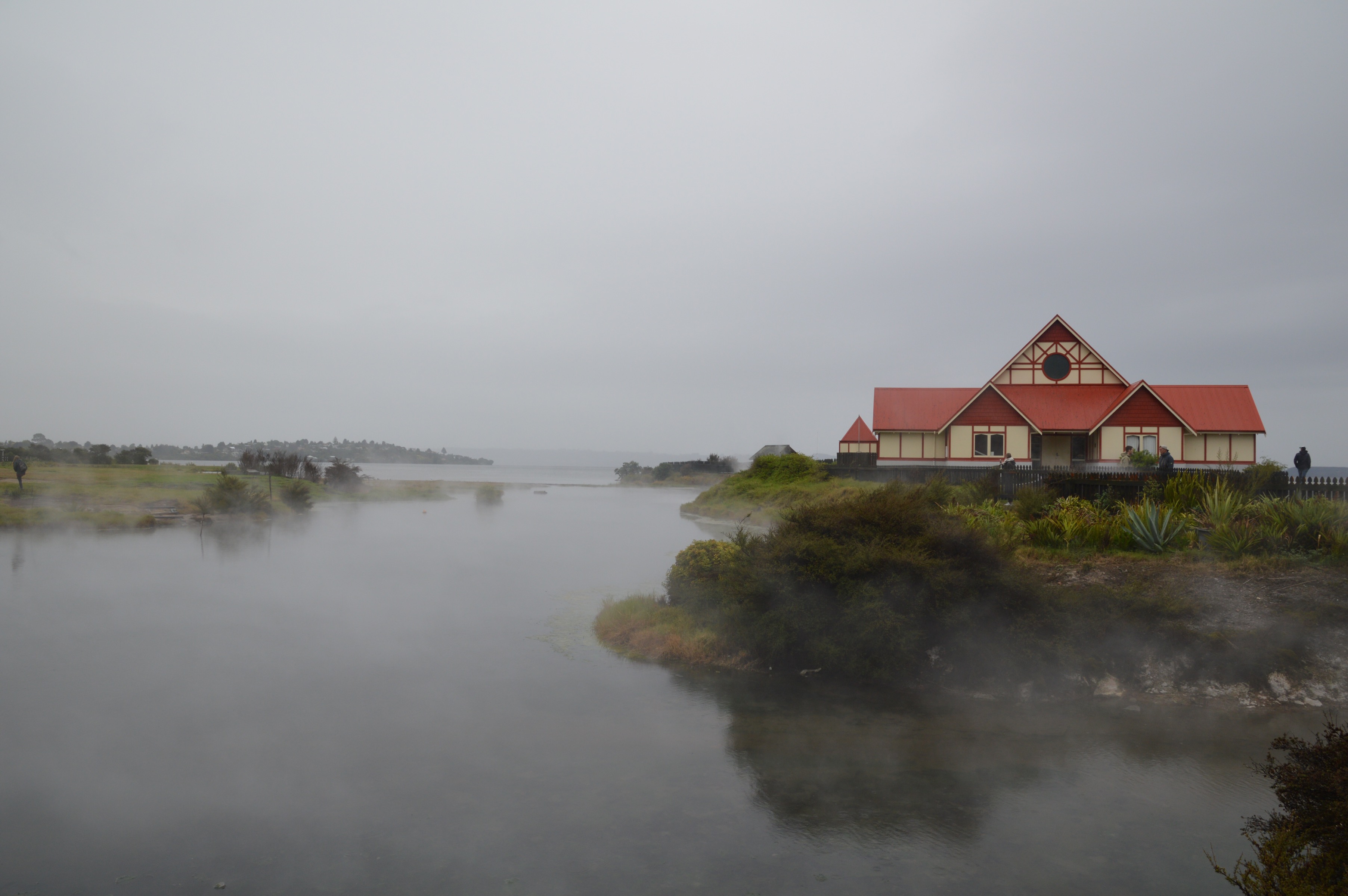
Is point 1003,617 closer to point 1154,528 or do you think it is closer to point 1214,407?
point 1154,528

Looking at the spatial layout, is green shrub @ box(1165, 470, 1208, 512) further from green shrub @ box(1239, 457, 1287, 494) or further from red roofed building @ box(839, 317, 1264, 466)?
red roofed building @ box(839, 317, 1264, 466)

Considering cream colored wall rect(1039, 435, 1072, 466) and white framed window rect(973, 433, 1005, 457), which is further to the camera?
cream colored wall rect(1039, 435, 1072, 466)

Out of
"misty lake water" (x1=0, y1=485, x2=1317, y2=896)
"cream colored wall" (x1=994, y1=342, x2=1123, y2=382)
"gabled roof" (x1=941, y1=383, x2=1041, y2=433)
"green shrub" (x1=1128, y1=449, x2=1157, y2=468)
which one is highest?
"cream colored wall" (x1=994, y1=342, x2=1123, y2=382)

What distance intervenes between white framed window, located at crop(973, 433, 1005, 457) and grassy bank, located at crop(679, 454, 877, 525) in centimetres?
808

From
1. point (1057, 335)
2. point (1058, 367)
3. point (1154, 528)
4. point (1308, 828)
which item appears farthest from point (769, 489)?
point (1308, 828)

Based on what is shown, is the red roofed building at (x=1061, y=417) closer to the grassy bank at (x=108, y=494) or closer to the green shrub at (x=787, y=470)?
the green shrub at (x=787, y=470)

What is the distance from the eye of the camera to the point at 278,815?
281 inches

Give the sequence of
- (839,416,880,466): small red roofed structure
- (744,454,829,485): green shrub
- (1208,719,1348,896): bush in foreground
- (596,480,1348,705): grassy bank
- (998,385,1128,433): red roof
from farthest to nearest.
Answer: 1. (839,416,880,466): small red roofed structure
2. (744,454,829,485): green shrub
3. (998,385,1128,433): red roof
4. (596,480,1348,705): grassy bank
5. (1208,719,1348,896): bush in foreground

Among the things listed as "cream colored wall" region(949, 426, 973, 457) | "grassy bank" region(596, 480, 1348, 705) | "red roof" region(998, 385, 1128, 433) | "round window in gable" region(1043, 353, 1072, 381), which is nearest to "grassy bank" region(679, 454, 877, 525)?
"cream colored wall" region(949, 426, 973, 457)

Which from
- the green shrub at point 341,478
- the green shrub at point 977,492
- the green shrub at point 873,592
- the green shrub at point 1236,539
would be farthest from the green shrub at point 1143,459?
the green shrub at point 341,478

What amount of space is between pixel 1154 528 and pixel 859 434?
42311 mm

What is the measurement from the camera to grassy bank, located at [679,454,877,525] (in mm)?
36750

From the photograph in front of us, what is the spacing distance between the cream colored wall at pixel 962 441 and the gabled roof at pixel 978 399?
59 centimetres

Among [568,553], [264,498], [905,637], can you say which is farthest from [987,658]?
[264,498]
